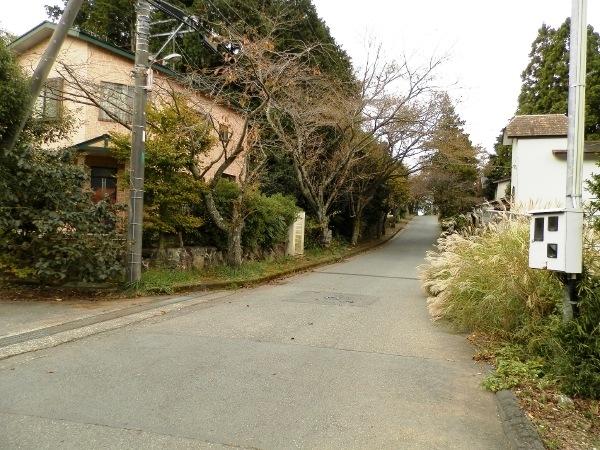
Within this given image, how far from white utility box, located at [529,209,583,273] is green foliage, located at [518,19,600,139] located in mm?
25641

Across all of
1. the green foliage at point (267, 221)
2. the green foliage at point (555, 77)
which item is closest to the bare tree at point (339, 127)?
the green foliage at point (267, 221)

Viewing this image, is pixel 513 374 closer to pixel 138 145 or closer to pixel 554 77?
pixel 138 145

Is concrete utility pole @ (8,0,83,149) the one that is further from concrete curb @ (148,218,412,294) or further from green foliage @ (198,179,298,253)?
green foliage @ (198,179,298,253)

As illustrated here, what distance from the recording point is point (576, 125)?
440cm

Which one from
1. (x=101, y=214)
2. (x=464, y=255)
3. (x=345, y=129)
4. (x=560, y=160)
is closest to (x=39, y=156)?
(x=101, y=214)

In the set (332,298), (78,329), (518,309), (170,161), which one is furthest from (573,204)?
(170,161)

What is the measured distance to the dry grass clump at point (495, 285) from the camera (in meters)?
5.62

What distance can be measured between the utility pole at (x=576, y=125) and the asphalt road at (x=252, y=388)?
1356mm

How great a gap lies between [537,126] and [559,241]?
18925 mm

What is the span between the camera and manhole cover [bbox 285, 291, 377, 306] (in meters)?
9.28

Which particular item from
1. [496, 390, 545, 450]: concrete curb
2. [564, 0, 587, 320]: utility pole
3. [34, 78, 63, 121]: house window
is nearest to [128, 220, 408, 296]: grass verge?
[34, 78, 63, 121]: house window

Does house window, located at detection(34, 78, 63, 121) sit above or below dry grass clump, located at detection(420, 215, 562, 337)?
above

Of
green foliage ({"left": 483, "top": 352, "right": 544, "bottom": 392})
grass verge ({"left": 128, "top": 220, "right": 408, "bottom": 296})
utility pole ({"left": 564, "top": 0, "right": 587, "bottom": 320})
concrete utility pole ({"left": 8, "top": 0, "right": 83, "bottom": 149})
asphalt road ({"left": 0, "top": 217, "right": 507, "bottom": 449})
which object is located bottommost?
asphalt road ({"left": 0, "top": 217, "right": 507, "bottom": 449})

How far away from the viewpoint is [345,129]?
65.3 ft
